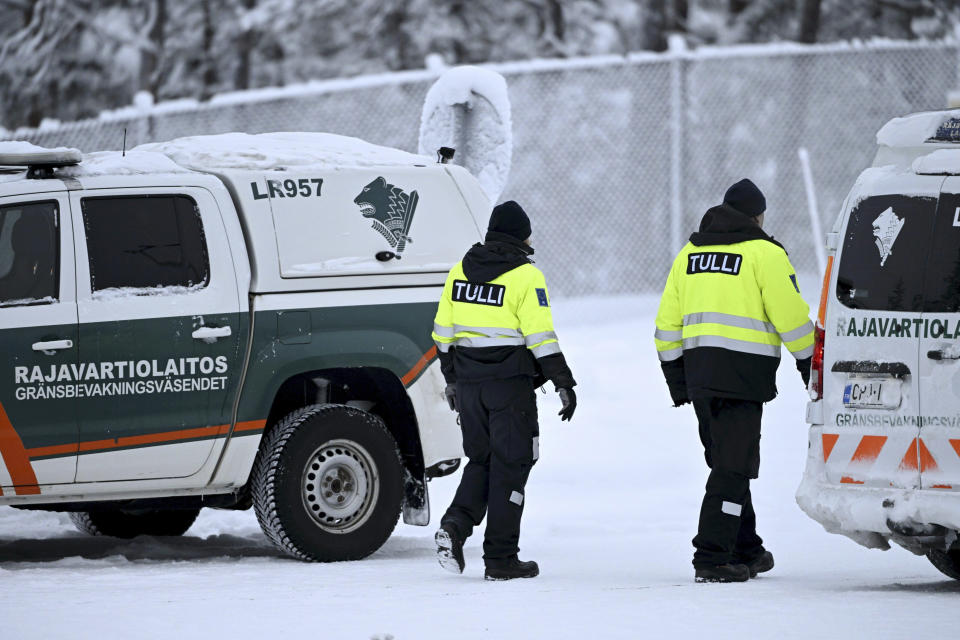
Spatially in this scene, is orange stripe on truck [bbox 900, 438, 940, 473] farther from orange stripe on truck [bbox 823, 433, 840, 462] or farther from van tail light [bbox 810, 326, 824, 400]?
van tail light [bbox 810, 326, 824, 400]

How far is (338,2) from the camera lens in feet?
89.0

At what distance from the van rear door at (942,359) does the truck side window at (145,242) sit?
350 cm

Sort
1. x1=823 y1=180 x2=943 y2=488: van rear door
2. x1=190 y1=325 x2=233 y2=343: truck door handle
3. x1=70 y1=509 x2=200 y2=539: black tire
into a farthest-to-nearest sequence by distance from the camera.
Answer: x1=70 y1=509 x2=200 y2=539: black tire → x1=190 y1=325 x2=233 y2=343: truck door handle → x1=823 y1=180 x2=943 y2=488: van rear door

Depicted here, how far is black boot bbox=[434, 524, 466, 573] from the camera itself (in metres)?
7.59

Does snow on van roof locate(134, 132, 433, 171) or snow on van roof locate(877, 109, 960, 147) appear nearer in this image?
snow on van roof locate(877, 109, 960, 147)

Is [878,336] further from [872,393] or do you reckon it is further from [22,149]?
[22,149]

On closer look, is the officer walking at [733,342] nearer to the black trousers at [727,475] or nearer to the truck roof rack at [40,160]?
the black trousers at [727,475]

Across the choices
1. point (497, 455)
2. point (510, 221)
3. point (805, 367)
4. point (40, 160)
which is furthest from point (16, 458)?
point (805, 367)

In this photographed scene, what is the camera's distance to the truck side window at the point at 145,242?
7.92 metres

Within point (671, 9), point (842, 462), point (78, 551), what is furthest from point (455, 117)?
point (671, 9)

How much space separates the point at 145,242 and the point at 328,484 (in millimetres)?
1526

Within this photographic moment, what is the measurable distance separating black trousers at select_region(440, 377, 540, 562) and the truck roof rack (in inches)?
89.3

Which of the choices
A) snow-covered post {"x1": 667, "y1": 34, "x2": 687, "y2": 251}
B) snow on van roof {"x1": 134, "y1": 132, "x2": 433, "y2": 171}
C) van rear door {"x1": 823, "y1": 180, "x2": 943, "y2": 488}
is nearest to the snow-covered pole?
snow-covered post {"x1": 667, "y1": 34, "x2": 687, "y2": 251}

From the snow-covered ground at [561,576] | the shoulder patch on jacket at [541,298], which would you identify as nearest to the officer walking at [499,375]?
the shoulder patch on jacket at [541,298]
